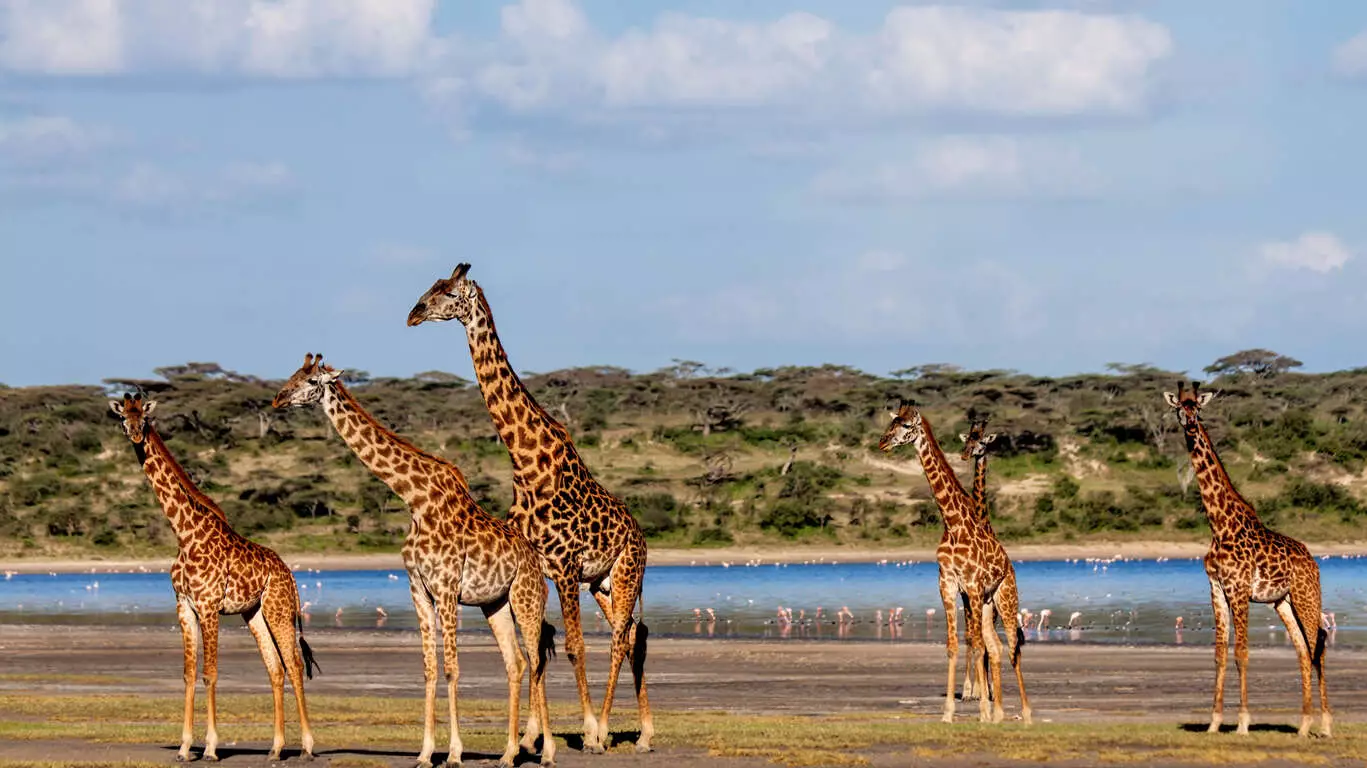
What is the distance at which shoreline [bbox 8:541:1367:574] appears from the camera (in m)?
87.4

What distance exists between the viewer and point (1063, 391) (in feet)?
403

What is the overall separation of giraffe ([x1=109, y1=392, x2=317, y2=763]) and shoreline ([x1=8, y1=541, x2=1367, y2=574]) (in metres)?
66.6

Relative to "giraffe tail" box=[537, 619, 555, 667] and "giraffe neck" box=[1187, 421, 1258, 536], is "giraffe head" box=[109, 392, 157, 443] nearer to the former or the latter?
"giraffe tail" box=[537, 619, 555, 667]

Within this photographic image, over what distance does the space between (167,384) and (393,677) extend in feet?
283

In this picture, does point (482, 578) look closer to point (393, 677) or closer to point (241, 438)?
point (393, 677)

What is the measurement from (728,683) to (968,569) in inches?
384

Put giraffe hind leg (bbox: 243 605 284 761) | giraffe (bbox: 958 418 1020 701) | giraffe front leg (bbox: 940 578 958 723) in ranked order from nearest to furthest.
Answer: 1. giraffe hind leg (bbox: 243 605 284 761)
2. giraffe front leg (bbox: 940 578 958 723)
3. giraffe (bbox: 958 418 1020 701)

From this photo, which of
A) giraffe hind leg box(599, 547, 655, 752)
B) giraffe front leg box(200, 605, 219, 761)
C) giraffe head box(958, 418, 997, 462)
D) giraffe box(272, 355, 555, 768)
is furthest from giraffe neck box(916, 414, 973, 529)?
giraffe front leg box(200, 605, 219, 761)

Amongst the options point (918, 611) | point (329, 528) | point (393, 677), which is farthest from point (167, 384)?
point (393, 677)

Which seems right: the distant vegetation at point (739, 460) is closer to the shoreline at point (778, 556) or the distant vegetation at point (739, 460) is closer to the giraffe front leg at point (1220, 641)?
the shoreline at point (778, 556)

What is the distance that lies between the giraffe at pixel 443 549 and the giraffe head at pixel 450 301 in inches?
42.0

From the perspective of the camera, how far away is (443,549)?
1867 cm

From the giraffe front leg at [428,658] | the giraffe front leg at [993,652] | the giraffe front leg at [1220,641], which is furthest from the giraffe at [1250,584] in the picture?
the giraffe front leg at [428,658]

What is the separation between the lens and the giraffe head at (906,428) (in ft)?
78.9
